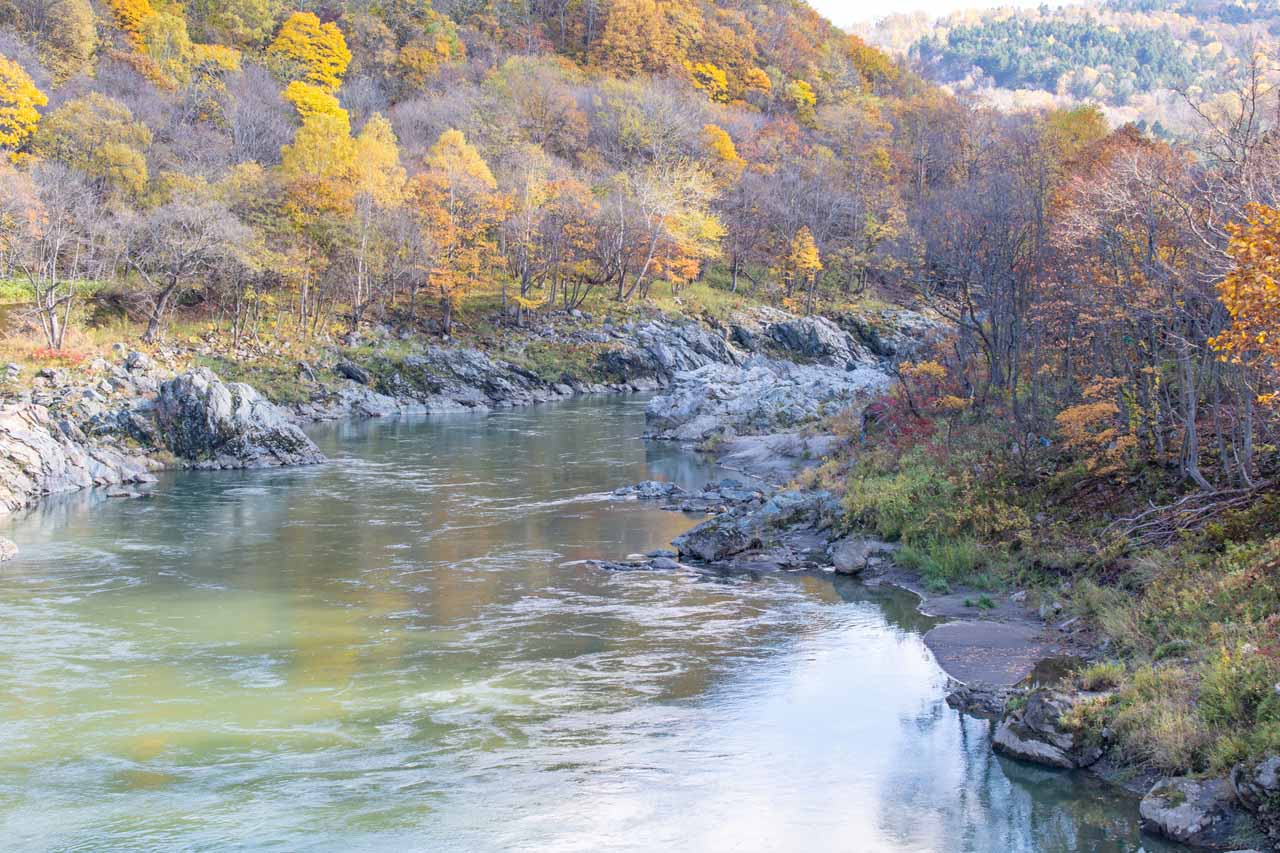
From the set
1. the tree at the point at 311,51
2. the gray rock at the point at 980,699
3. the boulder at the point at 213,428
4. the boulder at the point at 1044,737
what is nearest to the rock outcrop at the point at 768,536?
the gray rock at the point at 980,699

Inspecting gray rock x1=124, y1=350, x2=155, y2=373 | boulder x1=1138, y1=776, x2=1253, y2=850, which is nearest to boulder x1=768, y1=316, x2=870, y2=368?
gray rock x1=124, y1=350, x2=155, y2=373

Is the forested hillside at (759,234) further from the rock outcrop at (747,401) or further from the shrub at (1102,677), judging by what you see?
the rock outcrop at (747,401)

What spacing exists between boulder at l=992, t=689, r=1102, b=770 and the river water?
0.26m

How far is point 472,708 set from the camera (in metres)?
14.1

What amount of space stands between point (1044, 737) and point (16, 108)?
6146cm

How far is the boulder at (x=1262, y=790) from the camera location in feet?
31.9

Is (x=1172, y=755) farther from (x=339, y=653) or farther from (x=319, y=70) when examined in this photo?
(x=319, y=70)

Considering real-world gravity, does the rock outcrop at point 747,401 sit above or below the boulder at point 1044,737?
above

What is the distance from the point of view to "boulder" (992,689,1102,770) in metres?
12.2

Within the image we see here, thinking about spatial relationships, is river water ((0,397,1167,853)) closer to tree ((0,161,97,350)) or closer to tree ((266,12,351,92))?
tree ((0,161,97,350))

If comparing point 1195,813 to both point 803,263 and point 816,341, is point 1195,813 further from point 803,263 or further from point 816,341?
point 803,263

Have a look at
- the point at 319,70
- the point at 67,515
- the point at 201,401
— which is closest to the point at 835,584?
the point at 67,515

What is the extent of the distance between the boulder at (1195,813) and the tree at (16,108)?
59.8 metres

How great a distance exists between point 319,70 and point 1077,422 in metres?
95.2
